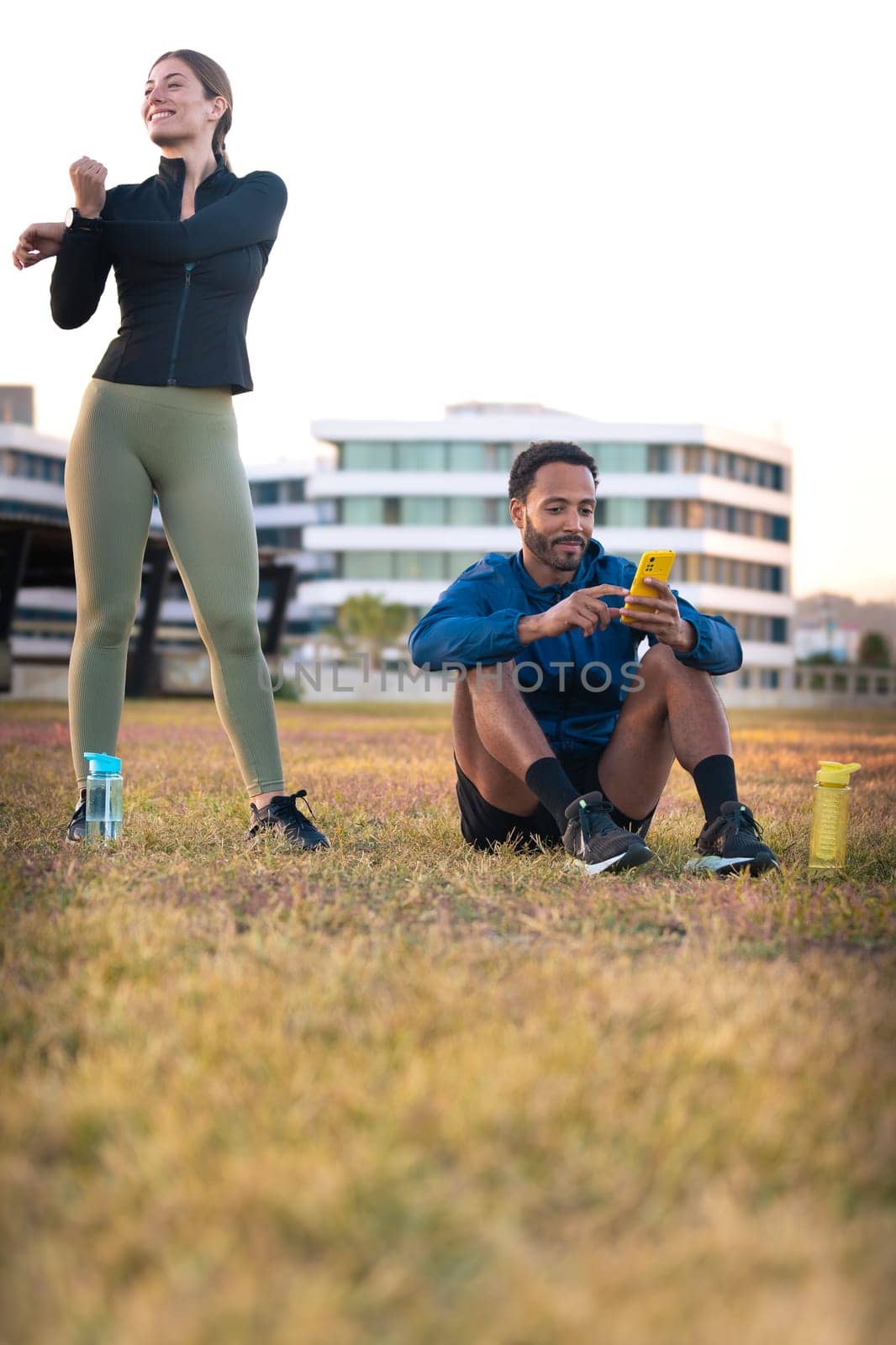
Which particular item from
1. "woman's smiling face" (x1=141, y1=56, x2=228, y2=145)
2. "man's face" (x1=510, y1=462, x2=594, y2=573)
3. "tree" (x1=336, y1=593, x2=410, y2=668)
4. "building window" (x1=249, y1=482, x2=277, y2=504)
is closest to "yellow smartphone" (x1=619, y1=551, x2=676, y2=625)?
"man's face" (x1=510, y1=462, x2=594, y2=573)

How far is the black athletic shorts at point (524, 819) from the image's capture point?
432 cm

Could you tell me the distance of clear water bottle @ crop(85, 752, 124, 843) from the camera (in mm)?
4406

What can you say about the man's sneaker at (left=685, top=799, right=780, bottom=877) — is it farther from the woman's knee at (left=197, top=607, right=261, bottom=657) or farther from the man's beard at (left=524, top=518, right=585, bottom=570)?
the woman's knee at (left=197, top=607, right=261, bottom=657)

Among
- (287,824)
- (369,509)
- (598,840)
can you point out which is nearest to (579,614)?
(598,840)

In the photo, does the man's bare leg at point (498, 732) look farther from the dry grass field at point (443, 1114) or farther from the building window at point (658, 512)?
the building window at point (658, 512)

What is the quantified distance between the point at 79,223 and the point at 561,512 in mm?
1691

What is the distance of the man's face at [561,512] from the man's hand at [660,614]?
1.32ft

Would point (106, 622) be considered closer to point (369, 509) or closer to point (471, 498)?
point (471, 498)

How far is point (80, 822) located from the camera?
4449 mm

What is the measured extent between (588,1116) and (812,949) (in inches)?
48.4

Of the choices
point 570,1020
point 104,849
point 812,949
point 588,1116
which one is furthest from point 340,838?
point 588,1116

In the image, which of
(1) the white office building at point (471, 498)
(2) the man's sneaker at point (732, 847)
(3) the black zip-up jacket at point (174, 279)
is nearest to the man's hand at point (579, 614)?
(2) the man's sneaker at point (732, 847)

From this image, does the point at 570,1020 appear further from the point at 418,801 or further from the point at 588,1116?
the point at 418,801

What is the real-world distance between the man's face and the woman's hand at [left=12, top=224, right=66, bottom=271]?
1.62 meters
